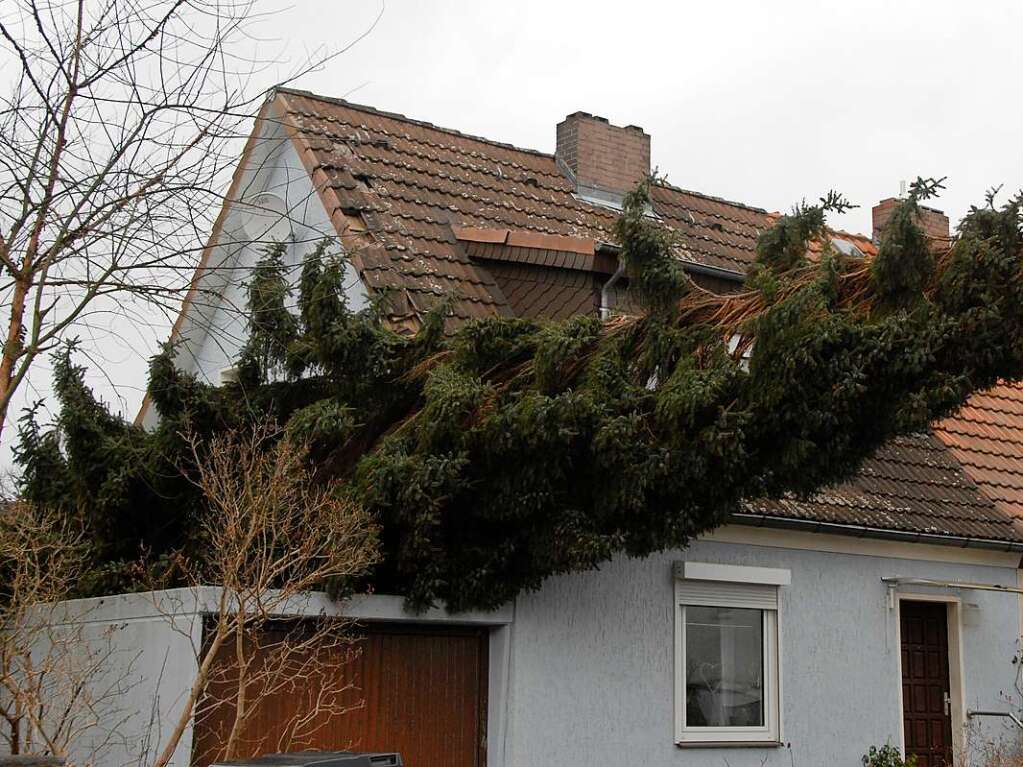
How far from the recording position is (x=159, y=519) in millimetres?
11047

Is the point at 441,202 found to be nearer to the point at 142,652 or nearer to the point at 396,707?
the point at 396,707

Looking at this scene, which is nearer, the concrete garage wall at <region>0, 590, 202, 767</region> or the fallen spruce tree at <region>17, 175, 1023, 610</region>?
the fallen spruce tree at <region>17, 175, 1023, 610</region>

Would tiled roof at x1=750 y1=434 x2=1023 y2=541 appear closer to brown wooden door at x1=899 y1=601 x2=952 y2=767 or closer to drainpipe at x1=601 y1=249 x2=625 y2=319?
brown wooden door at x1=899 y1=601 x2=952 y2=767

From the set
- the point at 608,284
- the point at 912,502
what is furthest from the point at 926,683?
the point at 608,284

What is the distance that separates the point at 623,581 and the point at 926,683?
4438mm

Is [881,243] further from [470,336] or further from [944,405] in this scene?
[470,336]

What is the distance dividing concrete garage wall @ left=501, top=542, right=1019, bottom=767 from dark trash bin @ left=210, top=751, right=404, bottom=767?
11.2 feet

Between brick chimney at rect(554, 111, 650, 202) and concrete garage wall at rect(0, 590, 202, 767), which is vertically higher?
brick chimney at rect(554, 111, 650, 202)

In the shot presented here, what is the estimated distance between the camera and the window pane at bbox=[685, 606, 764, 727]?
12.5m

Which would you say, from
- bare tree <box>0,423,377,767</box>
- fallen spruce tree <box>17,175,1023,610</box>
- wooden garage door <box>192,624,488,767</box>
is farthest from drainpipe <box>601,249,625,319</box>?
bare tree <box>0,423,377,767</box>

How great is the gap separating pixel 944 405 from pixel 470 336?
11.0 feet

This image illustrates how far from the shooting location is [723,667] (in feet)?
42.1

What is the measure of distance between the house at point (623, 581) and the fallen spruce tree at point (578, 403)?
0.61 meters

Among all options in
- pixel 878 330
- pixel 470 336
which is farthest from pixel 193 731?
pixel 878 330
